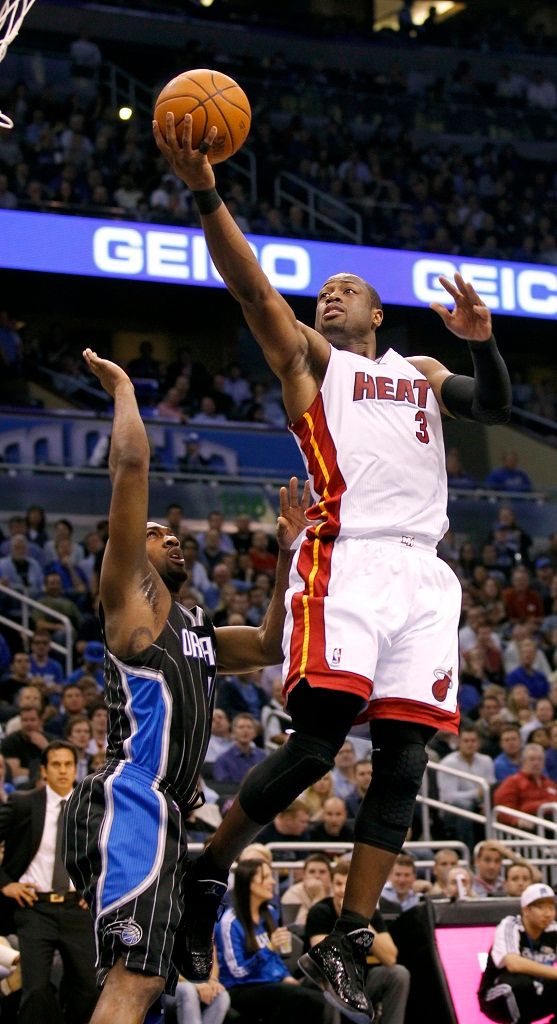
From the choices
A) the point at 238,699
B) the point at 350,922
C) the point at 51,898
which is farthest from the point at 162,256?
the point at 350,922

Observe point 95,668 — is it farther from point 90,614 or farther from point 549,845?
point 549,845

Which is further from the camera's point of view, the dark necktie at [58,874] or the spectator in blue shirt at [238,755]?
the spectator in blue shirt at [238,755]

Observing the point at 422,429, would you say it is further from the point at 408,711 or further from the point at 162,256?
the point at 162,256

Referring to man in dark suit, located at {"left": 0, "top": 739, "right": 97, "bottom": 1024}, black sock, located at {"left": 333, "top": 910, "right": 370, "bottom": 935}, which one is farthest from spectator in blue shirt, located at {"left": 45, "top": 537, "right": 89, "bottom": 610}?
black sock, located at {"left": 333, "top": 910, "right": 370, "bottom": 935}

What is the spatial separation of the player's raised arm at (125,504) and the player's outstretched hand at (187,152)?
84cm

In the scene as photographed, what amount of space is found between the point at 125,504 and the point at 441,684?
125 cm

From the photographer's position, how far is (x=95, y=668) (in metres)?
13.5

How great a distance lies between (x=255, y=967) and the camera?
30.3ft

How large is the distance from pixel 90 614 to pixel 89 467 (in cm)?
409

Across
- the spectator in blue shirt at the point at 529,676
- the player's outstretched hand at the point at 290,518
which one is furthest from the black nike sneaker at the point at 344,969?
the spectator in blue shirt at the point at 529,676

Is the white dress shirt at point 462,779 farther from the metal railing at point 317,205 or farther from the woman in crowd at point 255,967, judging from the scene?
the metal railing at point 317,205

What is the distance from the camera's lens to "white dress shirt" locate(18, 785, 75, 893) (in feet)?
Answer: 28.4

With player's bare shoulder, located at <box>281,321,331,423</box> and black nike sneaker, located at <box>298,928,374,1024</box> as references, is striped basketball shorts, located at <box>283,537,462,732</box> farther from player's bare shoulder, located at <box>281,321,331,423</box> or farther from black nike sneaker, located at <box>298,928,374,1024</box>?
black nike sneaker, located at <box>298,928,374,1024</box>

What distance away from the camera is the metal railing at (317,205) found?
2148 cm
